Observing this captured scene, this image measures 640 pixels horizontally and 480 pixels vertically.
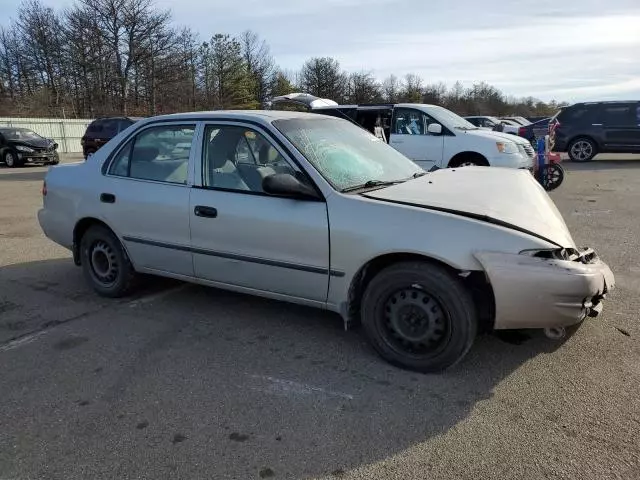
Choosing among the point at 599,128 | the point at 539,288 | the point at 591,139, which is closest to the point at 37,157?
the point at 591,139

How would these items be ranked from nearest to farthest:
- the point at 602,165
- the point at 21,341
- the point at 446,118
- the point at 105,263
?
the point at 21,341 < the point at 105,263 < the point at 446,118 < the point at 602,165

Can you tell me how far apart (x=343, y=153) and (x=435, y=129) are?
21.7ft

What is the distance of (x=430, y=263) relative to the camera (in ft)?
10.8

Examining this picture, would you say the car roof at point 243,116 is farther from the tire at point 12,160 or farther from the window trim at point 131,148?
the tire at point 12,160

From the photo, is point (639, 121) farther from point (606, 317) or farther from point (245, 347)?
point (245, 347)

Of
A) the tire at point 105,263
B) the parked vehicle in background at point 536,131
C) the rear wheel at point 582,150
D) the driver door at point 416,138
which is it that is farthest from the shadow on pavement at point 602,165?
the tire at point 105,263

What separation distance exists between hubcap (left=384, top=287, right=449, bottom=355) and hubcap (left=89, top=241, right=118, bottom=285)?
2670mm

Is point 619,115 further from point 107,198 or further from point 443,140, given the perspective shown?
point 107,198

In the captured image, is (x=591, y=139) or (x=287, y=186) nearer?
(x=287, y=186)

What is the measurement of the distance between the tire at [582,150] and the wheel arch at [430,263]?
1673cm

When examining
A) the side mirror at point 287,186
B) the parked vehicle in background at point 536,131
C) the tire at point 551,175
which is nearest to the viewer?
the side mirror at point 287,186

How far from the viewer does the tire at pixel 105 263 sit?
4754 mm

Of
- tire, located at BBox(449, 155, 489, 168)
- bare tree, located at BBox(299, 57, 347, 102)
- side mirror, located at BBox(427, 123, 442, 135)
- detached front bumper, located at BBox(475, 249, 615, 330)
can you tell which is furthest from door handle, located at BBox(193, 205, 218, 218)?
bare tree, located at BBox(299, 57, 347, 102)

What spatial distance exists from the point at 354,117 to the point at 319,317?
8124 millimetres
